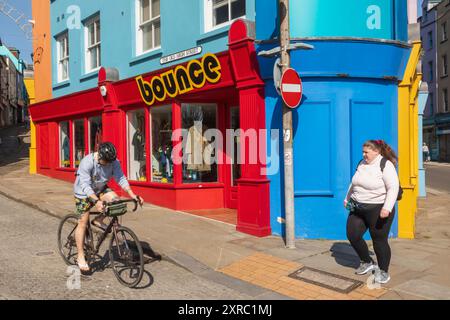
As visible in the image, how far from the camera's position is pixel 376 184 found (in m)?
5.24

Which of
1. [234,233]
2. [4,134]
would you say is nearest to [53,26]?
[234,233]

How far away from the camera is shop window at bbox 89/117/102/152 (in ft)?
44.4

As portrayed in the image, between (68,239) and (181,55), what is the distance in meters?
5.10

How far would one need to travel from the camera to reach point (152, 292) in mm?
5109

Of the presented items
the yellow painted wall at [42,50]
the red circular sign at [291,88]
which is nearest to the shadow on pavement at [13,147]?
the yellow painted wall at [42,50]

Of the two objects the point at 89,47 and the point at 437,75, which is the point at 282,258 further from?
the point at 437,75

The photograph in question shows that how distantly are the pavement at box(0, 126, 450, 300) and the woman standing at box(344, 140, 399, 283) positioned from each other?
0.43 metres

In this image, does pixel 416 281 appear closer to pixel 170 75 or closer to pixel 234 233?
pixel 234 233

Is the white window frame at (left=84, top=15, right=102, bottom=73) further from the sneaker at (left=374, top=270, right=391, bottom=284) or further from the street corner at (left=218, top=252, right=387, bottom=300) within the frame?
the sneaker at (left=374, top=270, right=391, bottom=284)

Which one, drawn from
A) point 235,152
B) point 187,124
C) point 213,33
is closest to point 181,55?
point 213,33

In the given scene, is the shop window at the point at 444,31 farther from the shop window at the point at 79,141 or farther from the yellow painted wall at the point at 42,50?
the shop window at the point at 79,141

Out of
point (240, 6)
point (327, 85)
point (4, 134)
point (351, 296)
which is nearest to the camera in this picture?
point (351, 296)

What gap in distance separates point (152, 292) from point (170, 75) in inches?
229

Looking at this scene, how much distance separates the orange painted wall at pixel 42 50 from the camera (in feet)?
52.9
